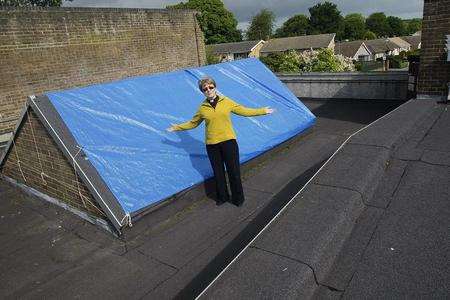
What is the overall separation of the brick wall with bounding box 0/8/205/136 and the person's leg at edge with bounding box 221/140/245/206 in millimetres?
9992

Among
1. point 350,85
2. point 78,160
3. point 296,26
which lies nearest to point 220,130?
point 78,160

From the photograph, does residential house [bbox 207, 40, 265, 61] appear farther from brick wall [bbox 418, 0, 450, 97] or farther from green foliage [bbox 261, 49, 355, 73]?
brick wall [bbox 418, 0, 450, 97]

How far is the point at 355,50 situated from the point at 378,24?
2633 inches

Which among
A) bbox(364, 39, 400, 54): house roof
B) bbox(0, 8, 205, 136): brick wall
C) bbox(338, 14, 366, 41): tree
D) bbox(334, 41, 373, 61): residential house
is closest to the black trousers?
bbox(0, 8, 205, 136): brick wall

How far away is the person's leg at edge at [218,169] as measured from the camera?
14.7 feet

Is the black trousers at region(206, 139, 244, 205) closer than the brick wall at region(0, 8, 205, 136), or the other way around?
the black trousers at region(206, 139, 244, 205)

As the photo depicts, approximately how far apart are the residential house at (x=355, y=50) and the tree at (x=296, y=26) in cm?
2500

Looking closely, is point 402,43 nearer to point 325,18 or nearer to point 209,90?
point 325,18

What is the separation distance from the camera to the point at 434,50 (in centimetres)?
780

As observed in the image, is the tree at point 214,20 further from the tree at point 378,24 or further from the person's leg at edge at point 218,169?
the tree at point 378,24

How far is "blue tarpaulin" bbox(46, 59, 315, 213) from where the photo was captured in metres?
4.44

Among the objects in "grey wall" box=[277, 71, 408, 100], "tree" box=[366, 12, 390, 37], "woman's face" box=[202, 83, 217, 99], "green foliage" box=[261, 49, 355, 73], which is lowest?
"grey wall" box=[277, 71, 408, 100]

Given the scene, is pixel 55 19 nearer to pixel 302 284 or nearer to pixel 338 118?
pixel 338 118

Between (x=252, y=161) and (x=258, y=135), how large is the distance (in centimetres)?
65
